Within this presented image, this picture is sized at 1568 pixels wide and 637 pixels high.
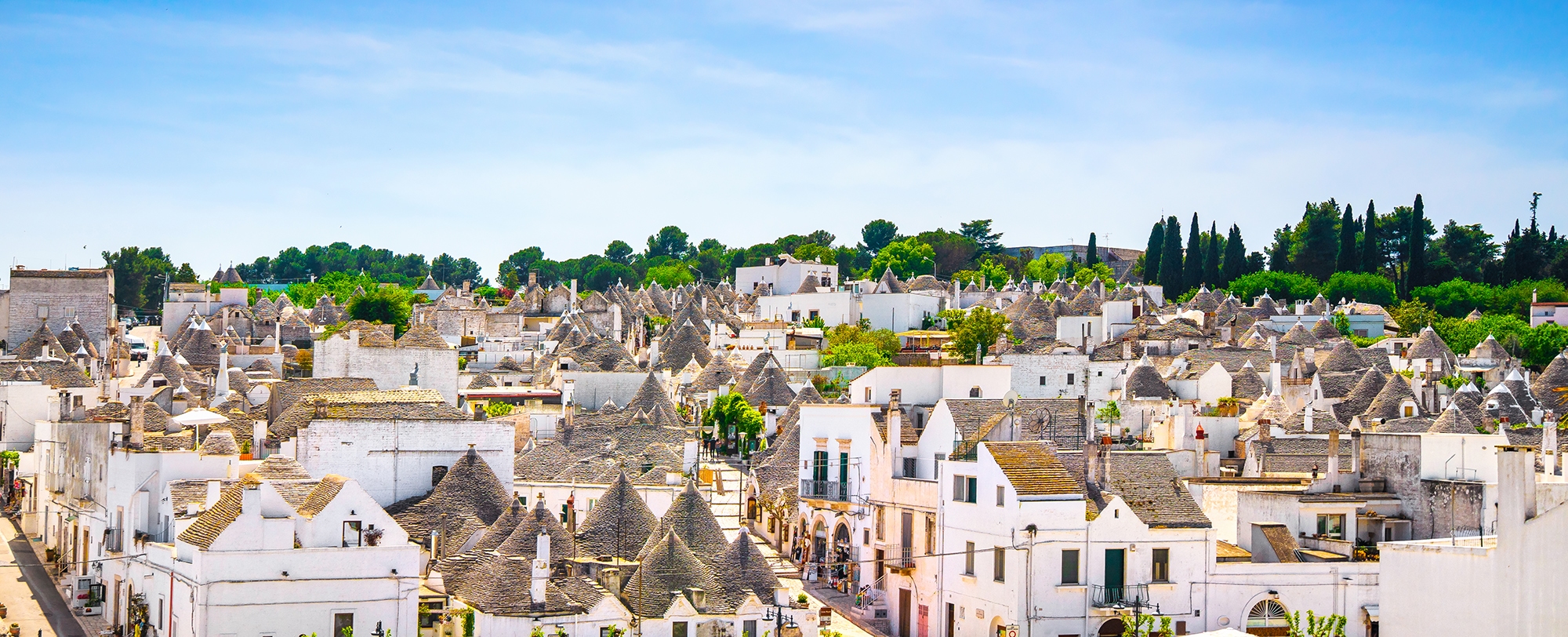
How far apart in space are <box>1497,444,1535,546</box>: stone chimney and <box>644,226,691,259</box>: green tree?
164245 millimetres

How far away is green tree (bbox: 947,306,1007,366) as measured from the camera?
84.4 m

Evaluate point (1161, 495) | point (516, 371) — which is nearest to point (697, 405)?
point (516, 371)

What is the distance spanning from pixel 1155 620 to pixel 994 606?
3988mm

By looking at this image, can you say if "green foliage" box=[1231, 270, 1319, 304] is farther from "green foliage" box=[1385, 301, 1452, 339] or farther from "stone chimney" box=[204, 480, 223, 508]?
"stone chimney" box=[204, 480, 223, 508]

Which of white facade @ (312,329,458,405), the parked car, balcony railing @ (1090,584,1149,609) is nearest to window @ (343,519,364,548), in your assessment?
balcony railing @ (1090,584,1149,609)

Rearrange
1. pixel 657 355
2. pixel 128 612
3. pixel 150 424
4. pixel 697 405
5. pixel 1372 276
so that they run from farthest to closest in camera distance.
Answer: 1. pixel 1372 276
2. pixel 657 355
3. pixel 697 405
4. pixel 150 424
5. pixel 128 612

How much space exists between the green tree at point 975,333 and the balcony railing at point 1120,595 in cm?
3728

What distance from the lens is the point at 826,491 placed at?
5409 cm

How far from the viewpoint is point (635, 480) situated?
55.4 metres

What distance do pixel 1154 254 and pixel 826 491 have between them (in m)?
79.5

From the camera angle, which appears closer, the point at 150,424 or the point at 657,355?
the point at 150,424

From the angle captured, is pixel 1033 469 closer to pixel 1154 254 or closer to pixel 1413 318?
pixel 1413 318

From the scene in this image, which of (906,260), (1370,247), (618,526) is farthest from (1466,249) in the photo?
(618,526)

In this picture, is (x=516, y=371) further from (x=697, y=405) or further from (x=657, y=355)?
(x=697, y=405)
